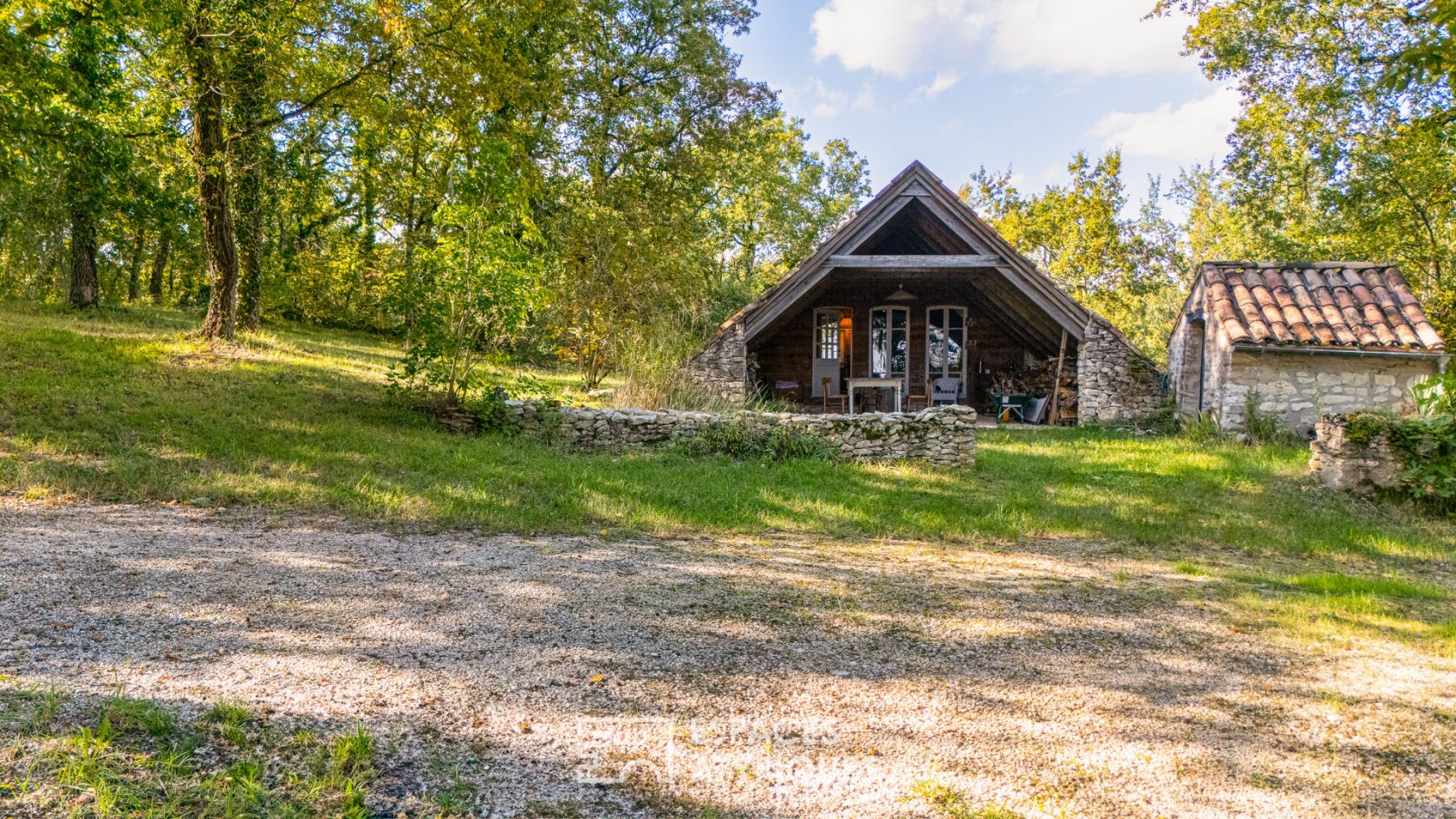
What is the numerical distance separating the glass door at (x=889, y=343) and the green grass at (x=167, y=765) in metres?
17.3

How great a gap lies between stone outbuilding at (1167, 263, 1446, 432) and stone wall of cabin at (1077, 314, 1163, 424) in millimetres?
1904

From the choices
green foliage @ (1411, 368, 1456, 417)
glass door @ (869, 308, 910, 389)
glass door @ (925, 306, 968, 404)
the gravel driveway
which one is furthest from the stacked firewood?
the gravel driveway

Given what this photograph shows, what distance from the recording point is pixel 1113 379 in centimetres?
1595

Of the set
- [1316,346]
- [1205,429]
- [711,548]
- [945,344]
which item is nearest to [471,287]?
[711,548]

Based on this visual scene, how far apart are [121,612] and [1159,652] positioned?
5.54m

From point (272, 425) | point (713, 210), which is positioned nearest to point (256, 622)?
point (272, 425)

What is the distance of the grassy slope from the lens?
6758mm

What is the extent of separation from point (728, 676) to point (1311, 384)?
13.2m

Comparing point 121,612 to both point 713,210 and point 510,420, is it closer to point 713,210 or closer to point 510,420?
point 510,420

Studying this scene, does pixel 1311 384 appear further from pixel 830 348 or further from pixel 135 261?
pixel 135 261

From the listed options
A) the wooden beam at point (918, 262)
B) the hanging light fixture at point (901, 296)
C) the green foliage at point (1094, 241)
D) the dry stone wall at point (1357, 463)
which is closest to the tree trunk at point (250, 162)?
the wooden beam at point (918, 262)

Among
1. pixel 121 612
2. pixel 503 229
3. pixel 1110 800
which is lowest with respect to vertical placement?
pixel 1110 800

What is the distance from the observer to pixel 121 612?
400 cm

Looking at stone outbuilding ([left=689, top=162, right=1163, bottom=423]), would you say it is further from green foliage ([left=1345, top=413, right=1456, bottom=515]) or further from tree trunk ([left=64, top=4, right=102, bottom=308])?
tree trunk ([left=64, top=4, right=102, bottom=308])
